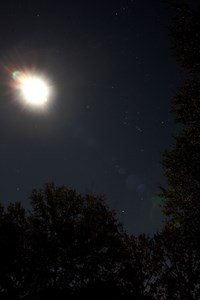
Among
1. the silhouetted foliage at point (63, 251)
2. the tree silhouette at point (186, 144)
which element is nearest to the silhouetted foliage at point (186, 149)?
the tree silhouette at point (186, 144)

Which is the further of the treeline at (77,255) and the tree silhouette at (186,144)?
the treeline at (77,255)

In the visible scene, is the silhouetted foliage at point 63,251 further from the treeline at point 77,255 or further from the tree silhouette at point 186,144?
the tree silhouette at point 186,144

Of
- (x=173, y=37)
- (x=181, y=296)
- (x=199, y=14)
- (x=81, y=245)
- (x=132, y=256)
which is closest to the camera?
(x=199, y=14)

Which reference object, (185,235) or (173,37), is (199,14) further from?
(185,235)

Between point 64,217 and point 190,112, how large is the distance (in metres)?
15.3

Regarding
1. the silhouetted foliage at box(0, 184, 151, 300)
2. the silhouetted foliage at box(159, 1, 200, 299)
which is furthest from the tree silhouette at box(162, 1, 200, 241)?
the silhouetted foliage at box(0, 184, 151, 300)

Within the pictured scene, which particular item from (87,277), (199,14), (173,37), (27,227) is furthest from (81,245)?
(199,14)

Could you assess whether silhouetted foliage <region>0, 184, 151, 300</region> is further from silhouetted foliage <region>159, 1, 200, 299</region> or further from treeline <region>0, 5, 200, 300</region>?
silhouetted foliage <region>159, 1, 200, 299</region>

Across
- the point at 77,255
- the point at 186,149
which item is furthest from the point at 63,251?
the point at 186,149

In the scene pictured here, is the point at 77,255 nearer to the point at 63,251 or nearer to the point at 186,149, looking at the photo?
the point at 63,251

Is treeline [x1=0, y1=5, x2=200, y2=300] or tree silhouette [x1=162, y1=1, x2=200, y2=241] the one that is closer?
tree silhouette [x1=162, y1=1, x2=200, y2=241]

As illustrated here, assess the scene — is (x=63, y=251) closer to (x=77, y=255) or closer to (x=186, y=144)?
(x=77, y=255)

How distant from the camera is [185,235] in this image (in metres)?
14.6

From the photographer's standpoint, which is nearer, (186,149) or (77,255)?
(186,149)
